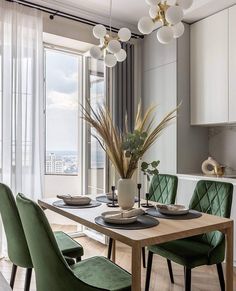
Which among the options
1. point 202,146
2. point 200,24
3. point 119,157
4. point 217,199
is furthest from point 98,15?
point 217,199

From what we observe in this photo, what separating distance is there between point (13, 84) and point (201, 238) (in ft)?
7.62

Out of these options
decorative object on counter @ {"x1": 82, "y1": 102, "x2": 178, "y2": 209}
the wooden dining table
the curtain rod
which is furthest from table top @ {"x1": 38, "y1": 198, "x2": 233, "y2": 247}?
the curtain rod

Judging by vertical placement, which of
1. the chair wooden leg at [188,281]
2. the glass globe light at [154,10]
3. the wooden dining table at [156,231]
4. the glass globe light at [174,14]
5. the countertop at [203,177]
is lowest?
the chair wooden leg at [188,281]

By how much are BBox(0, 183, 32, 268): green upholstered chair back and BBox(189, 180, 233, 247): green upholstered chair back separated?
4.24 feet

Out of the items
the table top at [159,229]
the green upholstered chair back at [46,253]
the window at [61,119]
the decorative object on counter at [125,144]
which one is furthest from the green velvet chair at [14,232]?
the window at [61,119]

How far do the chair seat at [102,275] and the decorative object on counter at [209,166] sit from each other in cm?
203

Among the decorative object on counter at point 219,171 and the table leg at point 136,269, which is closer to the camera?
the table leg at point 136,269

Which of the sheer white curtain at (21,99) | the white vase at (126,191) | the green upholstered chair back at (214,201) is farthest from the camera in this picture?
the sheer white curtain at (21,99)

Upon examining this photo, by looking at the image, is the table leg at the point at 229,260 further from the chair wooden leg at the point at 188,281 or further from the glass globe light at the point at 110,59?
the glass globe light at the point at 110,59

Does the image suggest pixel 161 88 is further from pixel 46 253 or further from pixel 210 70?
pixel 46 253

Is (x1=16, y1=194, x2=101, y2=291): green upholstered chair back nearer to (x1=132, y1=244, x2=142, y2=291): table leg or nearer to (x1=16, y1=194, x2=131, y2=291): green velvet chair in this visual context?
(x1=16, y1=194, x2=131, y2=291): green velvet chair

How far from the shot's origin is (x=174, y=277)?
2805 mm

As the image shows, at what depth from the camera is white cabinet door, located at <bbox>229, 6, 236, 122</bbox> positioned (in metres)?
3.30

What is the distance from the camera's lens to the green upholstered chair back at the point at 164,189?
9.20 feet
